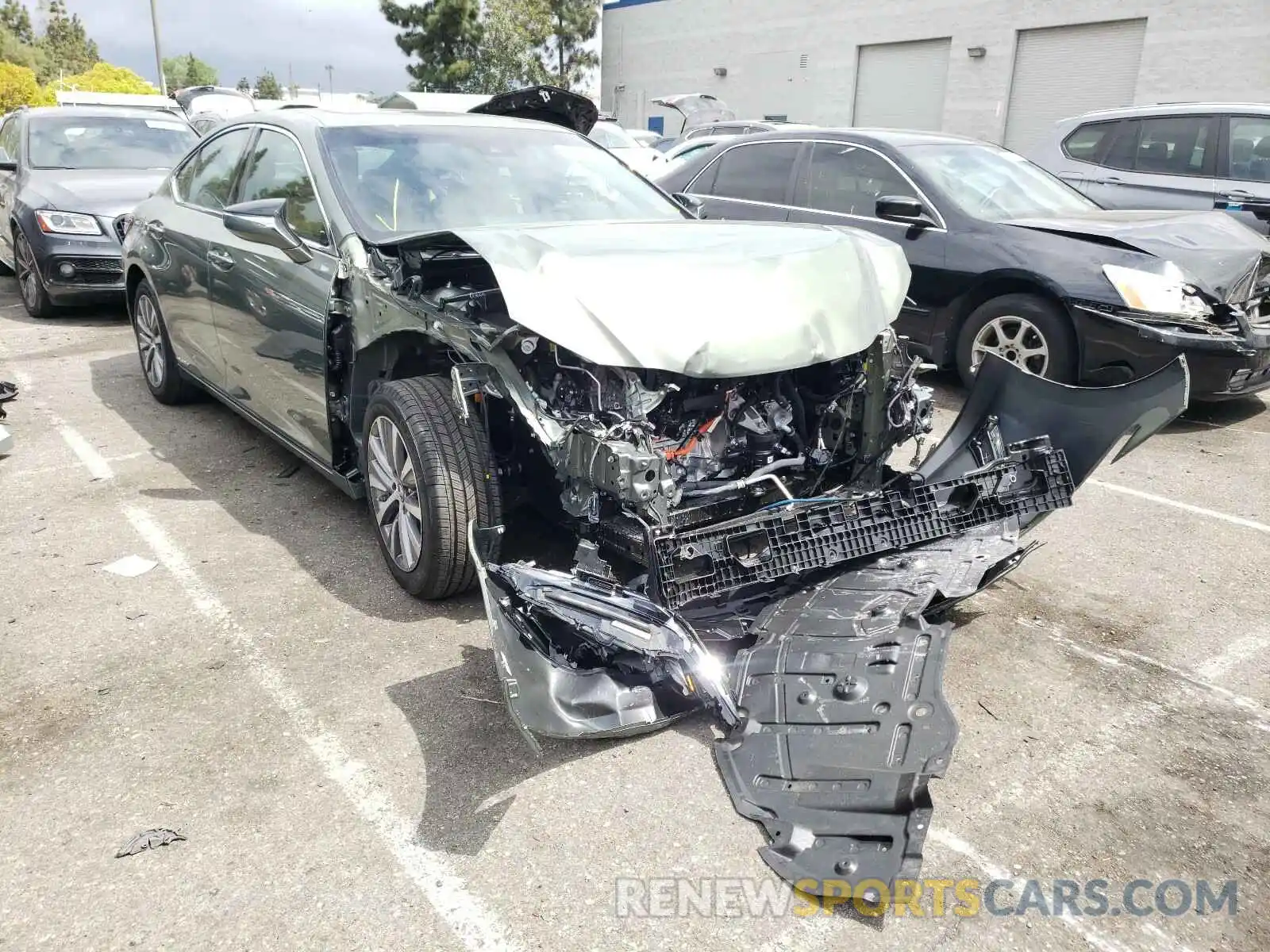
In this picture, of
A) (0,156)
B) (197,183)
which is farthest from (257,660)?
(0,156)

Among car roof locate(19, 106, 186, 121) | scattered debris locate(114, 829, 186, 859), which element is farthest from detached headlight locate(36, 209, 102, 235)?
scattered debris locate(114, 829, 186, 859)

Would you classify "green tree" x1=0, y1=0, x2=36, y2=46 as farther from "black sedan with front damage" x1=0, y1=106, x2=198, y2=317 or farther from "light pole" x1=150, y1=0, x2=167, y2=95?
"black sedan with front damage" x1=0, y1=106, x2=198, y2=317

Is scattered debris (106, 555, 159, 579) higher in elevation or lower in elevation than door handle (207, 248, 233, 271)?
lower

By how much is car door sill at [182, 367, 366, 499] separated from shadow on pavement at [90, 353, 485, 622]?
224mm

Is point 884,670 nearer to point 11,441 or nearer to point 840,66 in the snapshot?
point 11,441

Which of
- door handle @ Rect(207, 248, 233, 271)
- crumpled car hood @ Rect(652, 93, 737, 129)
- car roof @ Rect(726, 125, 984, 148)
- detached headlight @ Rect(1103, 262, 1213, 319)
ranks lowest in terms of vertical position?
detached headlight @ Rect(1103, 262, 1213, 319)

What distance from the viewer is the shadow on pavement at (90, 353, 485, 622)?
3.63 m

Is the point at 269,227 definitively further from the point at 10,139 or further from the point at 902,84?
the point at 902,84

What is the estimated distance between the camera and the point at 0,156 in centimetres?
936

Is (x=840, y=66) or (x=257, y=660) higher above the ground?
(x=840, y=66)

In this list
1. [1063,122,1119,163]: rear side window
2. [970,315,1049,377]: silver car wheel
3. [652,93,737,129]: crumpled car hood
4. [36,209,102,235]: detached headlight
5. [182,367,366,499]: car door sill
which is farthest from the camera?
[652,93,737,129]: crumpled car hood

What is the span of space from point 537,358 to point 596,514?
569 millimetres

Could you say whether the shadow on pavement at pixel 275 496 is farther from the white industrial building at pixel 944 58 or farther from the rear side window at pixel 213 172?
the white industrial building at pixel 944 58

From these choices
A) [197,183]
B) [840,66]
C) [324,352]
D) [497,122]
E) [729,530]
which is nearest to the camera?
[729,530]
